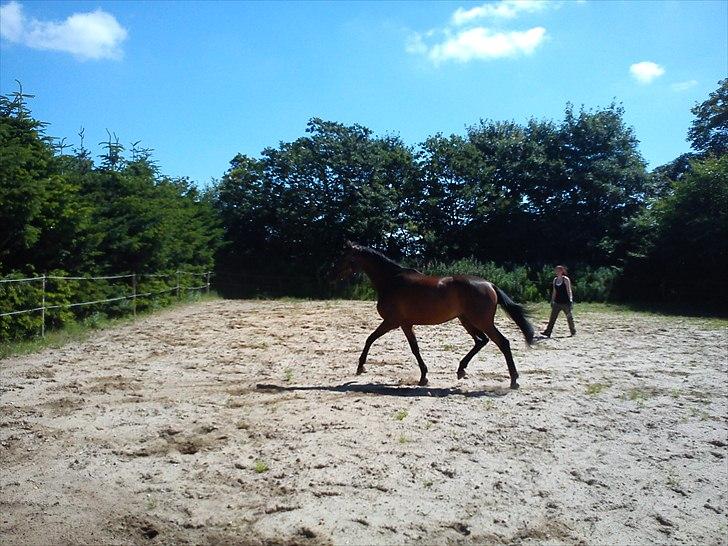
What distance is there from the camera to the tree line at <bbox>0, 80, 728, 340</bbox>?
77.0ft

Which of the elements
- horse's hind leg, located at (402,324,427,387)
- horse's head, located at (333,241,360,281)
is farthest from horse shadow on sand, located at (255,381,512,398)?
horse's head, located at (333,241,360,281)

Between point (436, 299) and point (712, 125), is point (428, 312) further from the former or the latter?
point (712, 125)

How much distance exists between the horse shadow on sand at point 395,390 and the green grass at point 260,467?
8.90 feet

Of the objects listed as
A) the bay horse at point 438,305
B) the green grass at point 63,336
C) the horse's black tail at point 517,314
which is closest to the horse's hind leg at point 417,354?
the bay horse at point 438,305

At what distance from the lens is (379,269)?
9047mm

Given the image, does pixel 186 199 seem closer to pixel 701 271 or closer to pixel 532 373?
pixel 532 373

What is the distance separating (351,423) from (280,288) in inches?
834

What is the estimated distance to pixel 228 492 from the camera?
187 inches

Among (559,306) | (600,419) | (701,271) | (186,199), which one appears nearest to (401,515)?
(600,419)

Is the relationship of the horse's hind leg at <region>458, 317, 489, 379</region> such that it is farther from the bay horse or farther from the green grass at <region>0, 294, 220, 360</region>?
the green grass at <region>0, 294, 220, 360</region>

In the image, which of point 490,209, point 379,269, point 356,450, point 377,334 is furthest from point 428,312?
point 490,209

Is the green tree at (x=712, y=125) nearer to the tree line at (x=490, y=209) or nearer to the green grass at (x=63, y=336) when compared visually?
the tree line at (x=490, y=209)

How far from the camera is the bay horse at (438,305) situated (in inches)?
337

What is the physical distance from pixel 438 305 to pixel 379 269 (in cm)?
105
